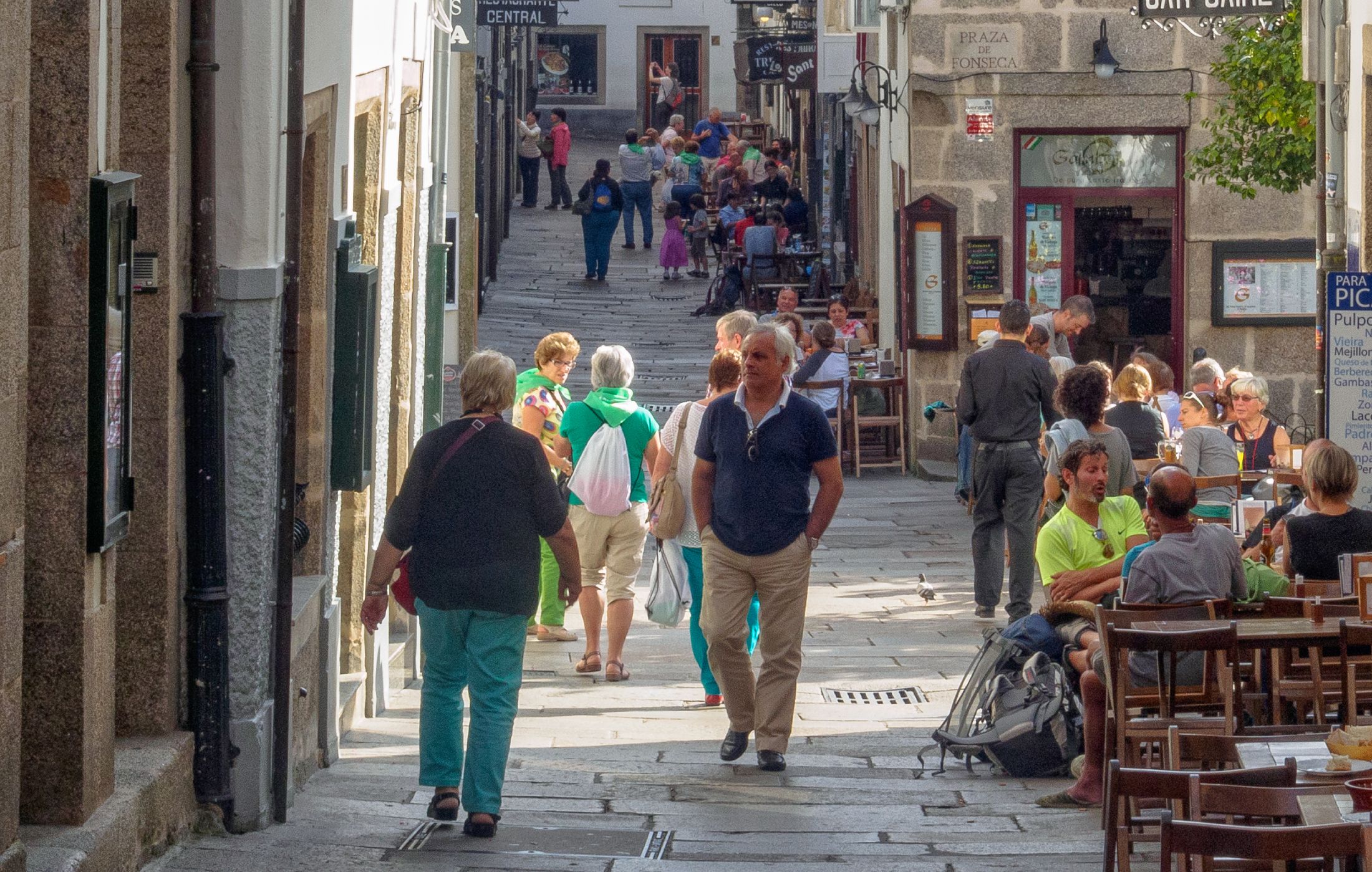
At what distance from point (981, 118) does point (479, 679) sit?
1207 cm

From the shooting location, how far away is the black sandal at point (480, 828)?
267 inches

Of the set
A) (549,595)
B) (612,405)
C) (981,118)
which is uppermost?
(981,118)

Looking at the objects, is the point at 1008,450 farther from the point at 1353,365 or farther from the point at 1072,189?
the point at 1072,189

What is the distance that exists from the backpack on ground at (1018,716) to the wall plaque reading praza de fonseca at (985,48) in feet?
33.7

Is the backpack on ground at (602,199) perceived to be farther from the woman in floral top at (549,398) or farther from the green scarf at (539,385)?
the green scarf at (539,385)

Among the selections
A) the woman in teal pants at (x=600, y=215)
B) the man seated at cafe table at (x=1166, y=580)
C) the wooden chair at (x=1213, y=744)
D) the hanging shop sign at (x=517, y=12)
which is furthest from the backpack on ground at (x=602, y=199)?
the wooden chair at (x=1213, y=744)

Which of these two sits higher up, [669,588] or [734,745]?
[669,588]

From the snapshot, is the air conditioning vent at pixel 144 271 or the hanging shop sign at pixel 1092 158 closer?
the air conditioning vent at pixel 144 271

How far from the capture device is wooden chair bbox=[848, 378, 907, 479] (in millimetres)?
18281

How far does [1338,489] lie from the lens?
7.78 metres

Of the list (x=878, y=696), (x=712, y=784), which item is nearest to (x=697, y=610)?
(x=878, y=696)

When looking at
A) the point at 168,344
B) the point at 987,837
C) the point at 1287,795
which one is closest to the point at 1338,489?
the point at 987,837

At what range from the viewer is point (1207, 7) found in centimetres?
1234

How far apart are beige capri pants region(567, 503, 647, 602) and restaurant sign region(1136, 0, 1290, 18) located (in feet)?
15.3
